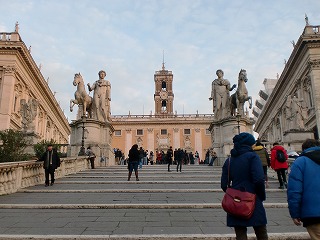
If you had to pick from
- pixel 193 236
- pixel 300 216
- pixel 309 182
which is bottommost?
pixel 193 236

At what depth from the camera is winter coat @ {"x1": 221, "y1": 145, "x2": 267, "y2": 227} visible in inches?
131

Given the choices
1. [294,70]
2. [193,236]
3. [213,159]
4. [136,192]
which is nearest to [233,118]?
[213,159]

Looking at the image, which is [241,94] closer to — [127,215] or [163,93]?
[127,215]

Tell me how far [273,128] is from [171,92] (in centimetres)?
3458

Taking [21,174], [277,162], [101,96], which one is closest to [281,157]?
[277,162]

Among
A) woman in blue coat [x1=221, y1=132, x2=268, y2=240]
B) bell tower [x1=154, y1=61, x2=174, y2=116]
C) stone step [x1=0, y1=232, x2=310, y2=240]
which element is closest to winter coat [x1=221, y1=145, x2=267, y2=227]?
woman in blue coat [x1=221, y1=132, x2=268, y2=240]

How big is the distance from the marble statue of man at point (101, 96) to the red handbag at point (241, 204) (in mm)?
18193

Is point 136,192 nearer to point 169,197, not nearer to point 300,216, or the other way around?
point 169,197

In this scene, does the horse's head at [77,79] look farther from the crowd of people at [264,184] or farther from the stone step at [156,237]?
the crowd of people at [264,184]

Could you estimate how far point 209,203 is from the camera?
696 cm

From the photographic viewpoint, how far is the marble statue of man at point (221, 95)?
20.4 m

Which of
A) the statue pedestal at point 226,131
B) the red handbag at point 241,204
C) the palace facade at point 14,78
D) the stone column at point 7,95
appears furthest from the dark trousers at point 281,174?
the stone column at point 7,95

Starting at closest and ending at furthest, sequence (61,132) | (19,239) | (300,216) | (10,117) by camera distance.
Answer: (300,216), (19,239), (10,117), (61,132)

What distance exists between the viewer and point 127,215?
5977mm
